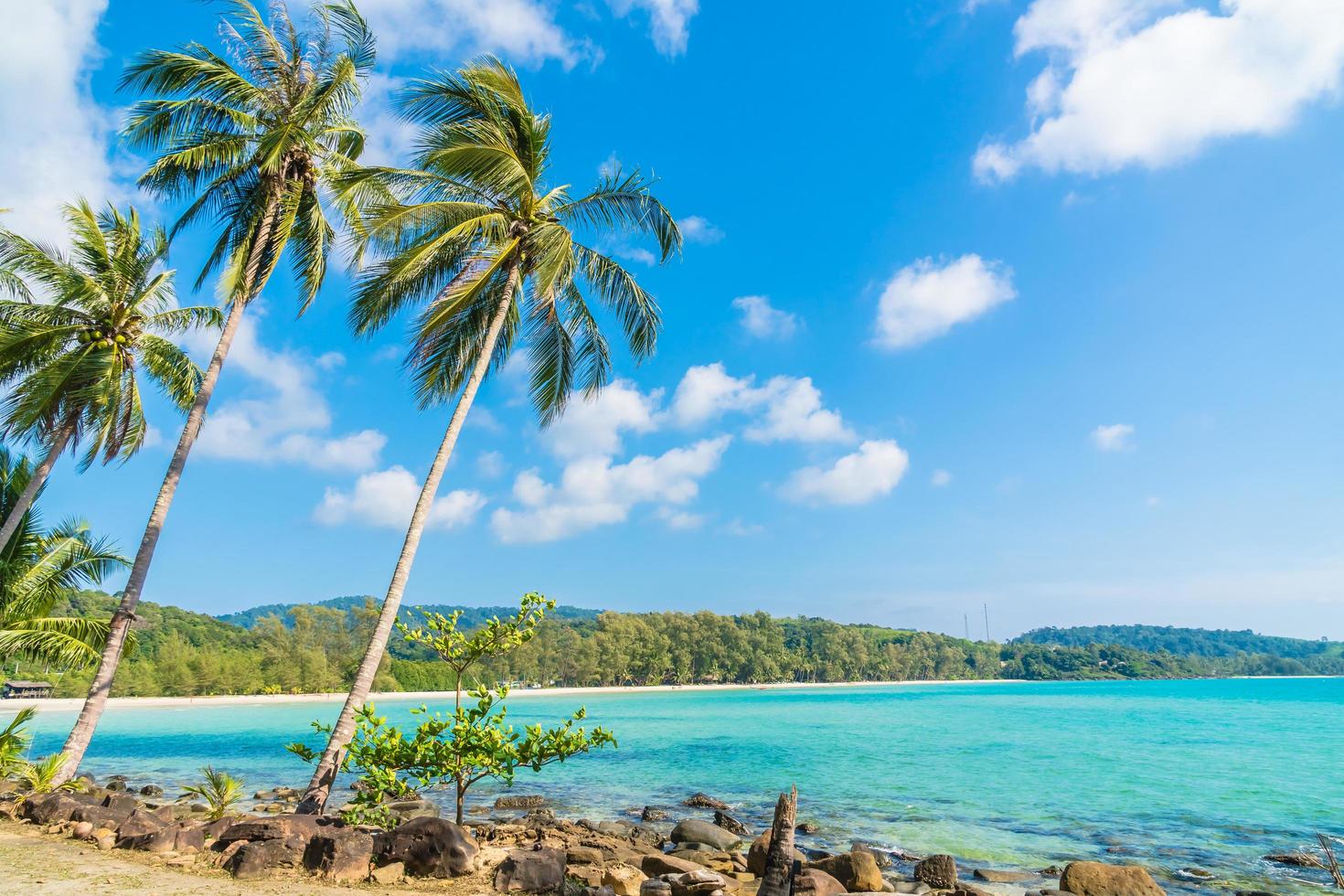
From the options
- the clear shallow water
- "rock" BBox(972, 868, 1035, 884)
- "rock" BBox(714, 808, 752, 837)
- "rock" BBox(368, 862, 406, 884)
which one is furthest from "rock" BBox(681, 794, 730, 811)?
"rock" BBox(368, 862, 406, 884)

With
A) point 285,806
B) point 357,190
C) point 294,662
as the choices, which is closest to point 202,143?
point 357,190

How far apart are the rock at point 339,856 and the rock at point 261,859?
15 centimetres

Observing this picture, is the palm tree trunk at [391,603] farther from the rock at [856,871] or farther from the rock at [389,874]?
the rock at [856,871]

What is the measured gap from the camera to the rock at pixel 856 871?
1119 centimetres

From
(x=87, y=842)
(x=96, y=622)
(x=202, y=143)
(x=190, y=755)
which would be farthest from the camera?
(x=190, y=755)

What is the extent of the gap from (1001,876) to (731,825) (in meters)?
6.01

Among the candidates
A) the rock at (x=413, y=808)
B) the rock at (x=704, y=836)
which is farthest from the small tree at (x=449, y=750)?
the rock at (x=413, y=808)

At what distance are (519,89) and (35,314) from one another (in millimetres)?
11904

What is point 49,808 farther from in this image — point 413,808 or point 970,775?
point 970,775

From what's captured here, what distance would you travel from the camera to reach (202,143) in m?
14.0

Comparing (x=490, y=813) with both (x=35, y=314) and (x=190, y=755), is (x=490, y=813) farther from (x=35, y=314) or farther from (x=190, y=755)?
(x=190, y=755)

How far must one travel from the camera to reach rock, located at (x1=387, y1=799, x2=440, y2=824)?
16.7 m

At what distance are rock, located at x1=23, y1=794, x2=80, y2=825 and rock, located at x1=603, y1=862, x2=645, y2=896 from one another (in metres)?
7.32

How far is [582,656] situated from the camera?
11150 centimetres
